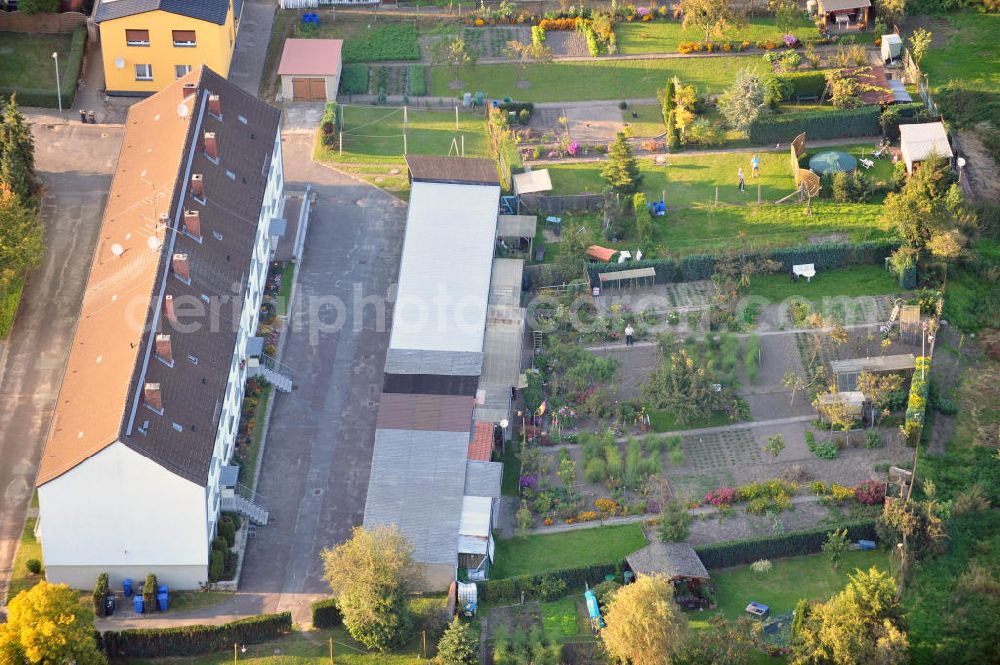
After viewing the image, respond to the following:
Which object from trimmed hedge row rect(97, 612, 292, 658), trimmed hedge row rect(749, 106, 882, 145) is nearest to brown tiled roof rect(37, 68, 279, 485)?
trimmed hedge row rect(97, 612, 292, 658)

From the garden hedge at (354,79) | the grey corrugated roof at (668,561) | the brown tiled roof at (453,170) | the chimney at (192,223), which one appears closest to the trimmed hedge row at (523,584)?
the grey corrugated roof at (668,561)

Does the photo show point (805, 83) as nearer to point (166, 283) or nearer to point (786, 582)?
point (786, 582)

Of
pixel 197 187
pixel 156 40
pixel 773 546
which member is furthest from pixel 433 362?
pixel 156 40

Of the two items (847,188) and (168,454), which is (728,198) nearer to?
(847,188)

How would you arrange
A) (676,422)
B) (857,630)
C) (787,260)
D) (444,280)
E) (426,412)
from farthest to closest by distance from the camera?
(787,260) < (444,280) < (676,422) < (426,412) < (857,630)

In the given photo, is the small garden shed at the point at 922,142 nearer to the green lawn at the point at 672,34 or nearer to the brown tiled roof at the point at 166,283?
the green lawn at the point at 672,34

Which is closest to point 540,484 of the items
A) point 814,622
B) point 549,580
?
point 549,580
